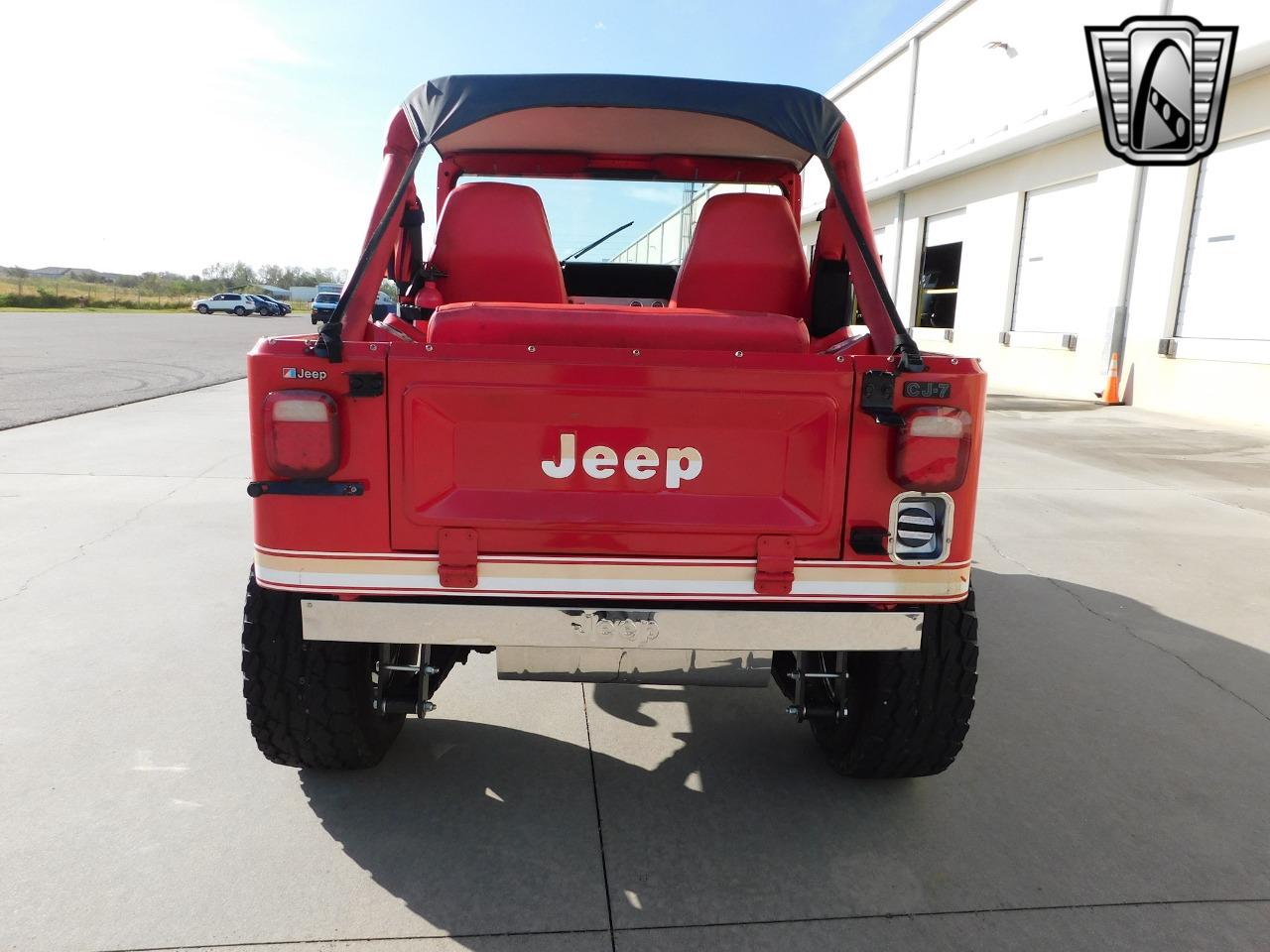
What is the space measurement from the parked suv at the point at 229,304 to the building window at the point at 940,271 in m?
49.3

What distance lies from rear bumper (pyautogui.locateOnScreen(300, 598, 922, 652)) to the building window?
1818 cm

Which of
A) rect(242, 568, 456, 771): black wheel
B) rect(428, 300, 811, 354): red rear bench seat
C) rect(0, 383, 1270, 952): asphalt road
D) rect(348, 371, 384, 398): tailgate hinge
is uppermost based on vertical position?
rect(428, 300, 811, 354): red rear bench seat

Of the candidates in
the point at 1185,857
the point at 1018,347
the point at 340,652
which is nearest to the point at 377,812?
the point at 340,652

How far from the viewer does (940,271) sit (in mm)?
20094

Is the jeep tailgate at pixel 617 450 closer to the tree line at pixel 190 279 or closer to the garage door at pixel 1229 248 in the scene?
the garage door at pixel 1229 248

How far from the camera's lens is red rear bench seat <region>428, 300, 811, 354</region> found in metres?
2.41

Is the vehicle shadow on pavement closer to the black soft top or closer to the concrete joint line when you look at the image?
the concrete joint line

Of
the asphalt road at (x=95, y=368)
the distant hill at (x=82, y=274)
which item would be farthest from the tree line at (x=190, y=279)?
the asphalt road at (x=95, y=368)

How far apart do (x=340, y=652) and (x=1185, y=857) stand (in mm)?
2443

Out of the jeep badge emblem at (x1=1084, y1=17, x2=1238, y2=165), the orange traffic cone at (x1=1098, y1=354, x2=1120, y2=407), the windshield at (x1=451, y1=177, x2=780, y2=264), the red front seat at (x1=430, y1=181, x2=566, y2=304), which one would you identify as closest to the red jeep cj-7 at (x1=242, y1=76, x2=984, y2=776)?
the red front seat at (x1=430, y1=181, x2=566, y2=304)

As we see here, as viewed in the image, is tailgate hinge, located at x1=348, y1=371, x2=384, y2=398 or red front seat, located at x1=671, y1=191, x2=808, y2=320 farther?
red front seat, located at x1=671, y1=191, x2=808, y2=320

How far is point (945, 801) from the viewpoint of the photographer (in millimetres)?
2795

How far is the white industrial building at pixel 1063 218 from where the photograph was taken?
38.7 feet

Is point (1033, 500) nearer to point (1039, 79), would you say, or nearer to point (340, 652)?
point (340, 652)
